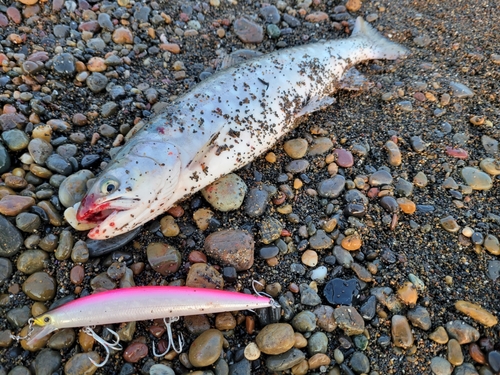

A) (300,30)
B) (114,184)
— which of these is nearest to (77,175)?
(114,184)

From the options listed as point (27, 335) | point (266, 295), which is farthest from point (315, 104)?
point (27, 335)

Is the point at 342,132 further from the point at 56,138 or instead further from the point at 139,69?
the point at 56,138

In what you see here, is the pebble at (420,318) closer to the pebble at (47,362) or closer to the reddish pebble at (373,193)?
the reddish pebble at (373,193)

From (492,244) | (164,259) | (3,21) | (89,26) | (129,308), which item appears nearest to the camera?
(129,308)

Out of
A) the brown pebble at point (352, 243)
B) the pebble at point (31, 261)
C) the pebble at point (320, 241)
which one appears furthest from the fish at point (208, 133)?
the brown pebble at point (352, 243)

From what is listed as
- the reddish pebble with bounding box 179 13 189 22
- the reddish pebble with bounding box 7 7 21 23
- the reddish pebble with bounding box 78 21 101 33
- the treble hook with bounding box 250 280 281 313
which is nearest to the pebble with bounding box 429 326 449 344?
the treble hook with bounding box 250 280 281 313

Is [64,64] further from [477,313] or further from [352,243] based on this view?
[477,313]

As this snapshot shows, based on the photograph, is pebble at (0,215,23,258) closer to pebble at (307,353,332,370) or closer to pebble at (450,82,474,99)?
pebble at (307,353,332,370)
